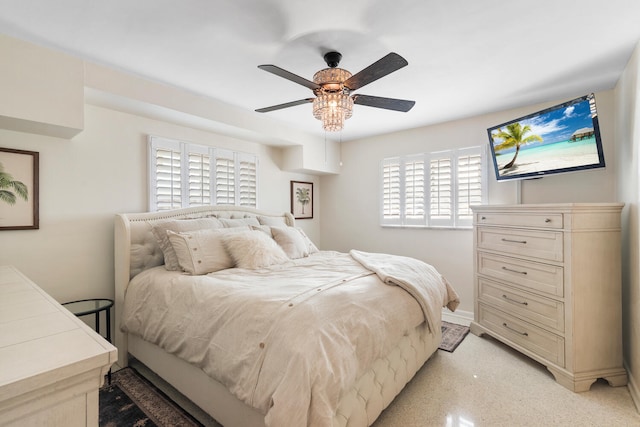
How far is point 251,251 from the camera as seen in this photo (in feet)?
8.48

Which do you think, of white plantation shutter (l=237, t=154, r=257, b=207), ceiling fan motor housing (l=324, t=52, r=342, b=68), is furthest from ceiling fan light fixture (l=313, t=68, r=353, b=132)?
white plantation shutter (l=237, t=154, r=257, b=207)

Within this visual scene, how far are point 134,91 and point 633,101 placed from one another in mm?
3857

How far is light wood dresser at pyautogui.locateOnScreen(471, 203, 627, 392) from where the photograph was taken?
221cm

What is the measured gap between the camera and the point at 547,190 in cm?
316

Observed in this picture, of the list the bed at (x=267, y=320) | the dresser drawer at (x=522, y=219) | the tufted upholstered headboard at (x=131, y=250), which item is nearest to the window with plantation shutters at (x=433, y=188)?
the dresser drawer at (x=522, y=219)

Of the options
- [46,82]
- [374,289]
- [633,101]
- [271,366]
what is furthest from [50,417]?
[633,101]

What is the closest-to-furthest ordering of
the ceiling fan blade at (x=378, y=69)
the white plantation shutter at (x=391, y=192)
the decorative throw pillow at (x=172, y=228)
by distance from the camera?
1. the ceiling fan blade at (x=378, y=69)
2. the decorative throw pillow at (x=172, y=228)
3. the white plantation shutter at (x=391, y=192)

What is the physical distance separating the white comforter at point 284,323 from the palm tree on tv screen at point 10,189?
1.03 meters

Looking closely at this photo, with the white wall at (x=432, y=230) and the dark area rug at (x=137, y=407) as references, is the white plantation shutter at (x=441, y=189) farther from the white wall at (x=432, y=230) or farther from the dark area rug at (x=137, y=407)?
the dark area rug at (x=137, y=407)

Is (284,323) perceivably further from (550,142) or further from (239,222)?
(550,142)

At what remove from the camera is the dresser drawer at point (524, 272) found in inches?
91.6

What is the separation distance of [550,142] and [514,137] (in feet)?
1.10

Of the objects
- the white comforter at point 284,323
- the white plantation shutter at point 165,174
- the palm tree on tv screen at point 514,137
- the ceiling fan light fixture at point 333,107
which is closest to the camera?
the white comforter at point 284,323

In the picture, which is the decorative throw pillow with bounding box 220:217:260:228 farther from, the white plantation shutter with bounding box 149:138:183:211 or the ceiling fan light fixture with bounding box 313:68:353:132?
the ceiling fan light fixture with bounding box 313:68:353:132
